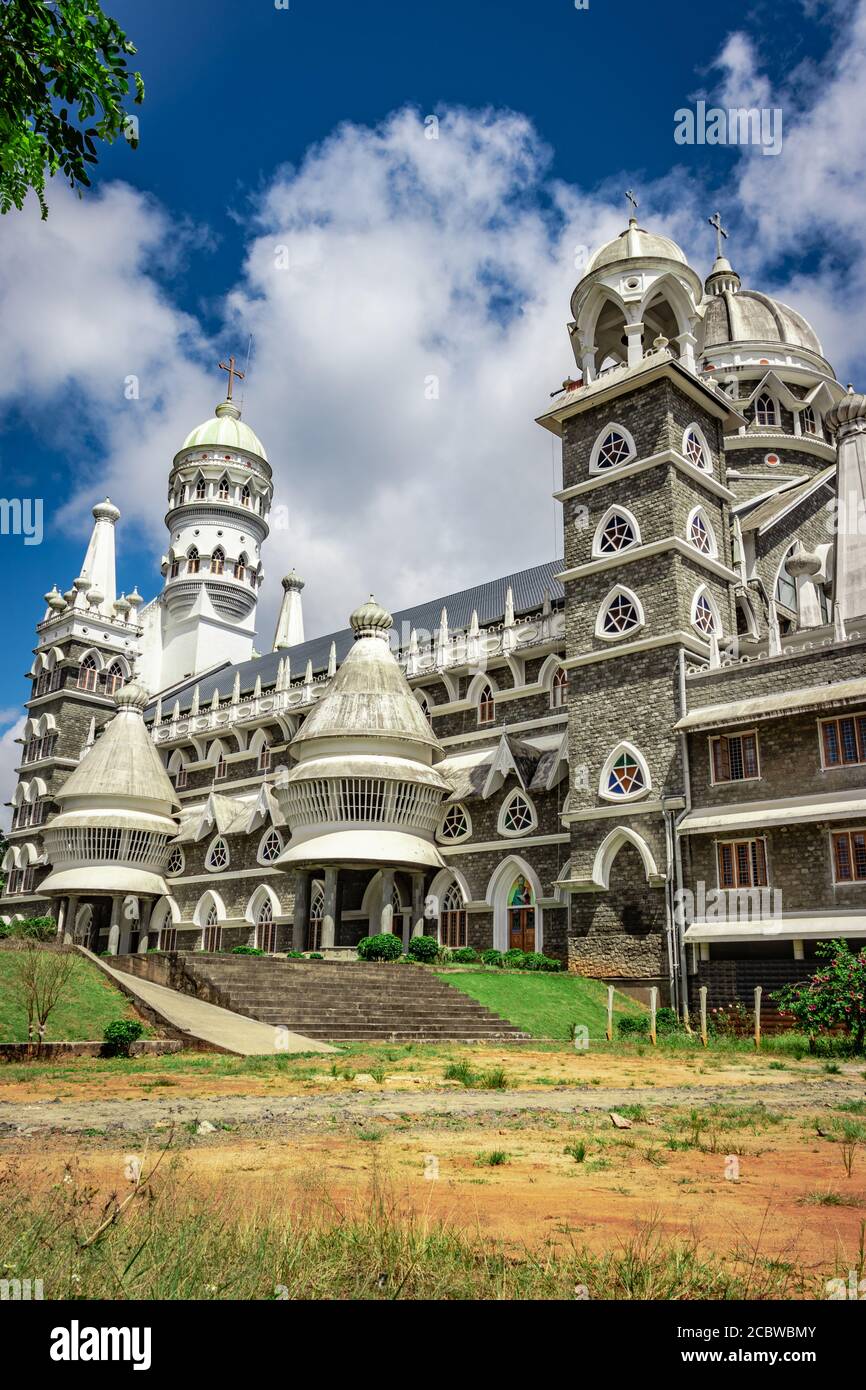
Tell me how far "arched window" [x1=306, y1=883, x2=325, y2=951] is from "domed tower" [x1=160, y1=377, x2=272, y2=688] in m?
30.4

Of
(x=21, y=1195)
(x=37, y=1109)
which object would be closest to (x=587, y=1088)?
(x=37, y=1109)

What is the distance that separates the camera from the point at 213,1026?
2011 centimetres

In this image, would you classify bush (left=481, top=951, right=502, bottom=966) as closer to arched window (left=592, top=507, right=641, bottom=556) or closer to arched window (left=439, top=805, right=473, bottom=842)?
arched window (left=439, top=805, right=473, bottom=842)

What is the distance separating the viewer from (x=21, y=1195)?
221 inches

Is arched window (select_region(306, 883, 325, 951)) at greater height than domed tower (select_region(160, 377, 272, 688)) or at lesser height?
lesser

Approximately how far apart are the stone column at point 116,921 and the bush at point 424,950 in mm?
21970

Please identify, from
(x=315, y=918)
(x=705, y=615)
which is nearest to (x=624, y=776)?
(x=705, y=615)

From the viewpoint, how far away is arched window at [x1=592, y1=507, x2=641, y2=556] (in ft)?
105

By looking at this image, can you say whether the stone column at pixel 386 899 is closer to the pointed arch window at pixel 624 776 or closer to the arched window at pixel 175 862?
the pointed arch window at pixel 624 776

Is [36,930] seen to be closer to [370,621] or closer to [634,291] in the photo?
[370,621]

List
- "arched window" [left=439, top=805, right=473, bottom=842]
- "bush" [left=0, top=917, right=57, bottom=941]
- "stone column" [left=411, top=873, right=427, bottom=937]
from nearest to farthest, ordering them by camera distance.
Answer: "stone column" [left=411, top=873, right=427, bottom=937]
"arched window" [left=439, top=805, right=473, bottom=842]
"bush" [left=0, top=917, right=57, bottom=941]

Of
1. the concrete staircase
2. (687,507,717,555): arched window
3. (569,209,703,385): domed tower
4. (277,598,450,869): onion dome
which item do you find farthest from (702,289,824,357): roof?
the concrete staircase

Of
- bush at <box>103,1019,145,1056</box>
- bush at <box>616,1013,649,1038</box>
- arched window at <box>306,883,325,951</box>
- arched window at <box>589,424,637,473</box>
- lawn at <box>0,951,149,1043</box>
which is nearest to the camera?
bush at <box>103,1019,145,1056</box>

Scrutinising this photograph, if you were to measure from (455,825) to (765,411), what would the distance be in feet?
74.8
